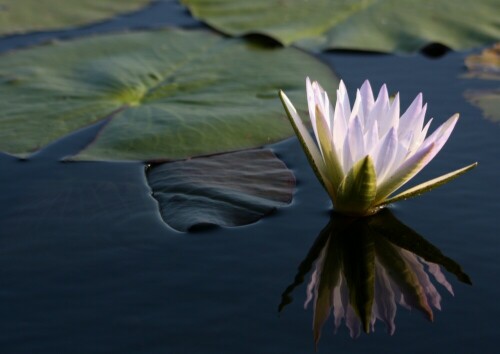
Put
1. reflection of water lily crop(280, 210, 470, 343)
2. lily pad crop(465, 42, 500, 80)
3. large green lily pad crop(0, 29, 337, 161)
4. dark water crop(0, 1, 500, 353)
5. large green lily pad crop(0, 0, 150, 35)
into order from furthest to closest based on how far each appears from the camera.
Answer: large green lily pad crop(0, 0, 150, 35) → lily pad crop(465, 42, 500, 80) → large green lily pad crop(0, 29, 337, 161) → reflection of water lily crop(280, 210, 470, 343) → dark water crop(0, 1, 500, 353)

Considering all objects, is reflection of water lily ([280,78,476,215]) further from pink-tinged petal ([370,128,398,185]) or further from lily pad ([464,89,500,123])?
lily pad ([464,89,500,123])

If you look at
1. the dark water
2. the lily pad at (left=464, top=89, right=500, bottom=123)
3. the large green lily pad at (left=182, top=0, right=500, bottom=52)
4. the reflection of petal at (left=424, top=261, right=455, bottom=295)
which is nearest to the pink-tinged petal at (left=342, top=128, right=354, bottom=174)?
the dark water

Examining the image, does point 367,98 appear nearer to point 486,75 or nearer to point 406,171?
point 406,171

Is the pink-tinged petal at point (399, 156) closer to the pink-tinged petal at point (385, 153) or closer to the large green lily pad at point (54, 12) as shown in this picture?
the pink-tinged petal at point (385, 153)

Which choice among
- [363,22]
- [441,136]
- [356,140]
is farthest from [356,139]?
[363,22]

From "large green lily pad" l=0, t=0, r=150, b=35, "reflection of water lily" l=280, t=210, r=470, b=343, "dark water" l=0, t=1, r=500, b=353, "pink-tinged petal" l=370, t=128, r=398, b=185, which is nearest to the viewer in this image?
"dark water" l=0, t=1, r=500, b=353

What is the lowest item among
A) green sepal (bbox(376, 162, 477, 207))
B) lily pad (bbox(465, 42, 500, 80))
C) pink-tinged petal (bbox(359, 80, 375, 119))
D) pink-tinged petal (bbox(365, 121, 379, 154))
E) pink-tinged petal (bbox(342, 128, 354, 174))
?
green sepal (bbox(376, 162, 477, 207))
